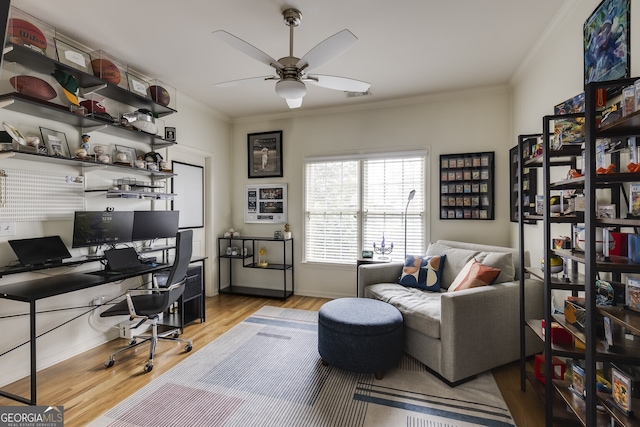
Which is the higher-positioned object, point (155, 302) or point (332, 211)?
point (332, 211)

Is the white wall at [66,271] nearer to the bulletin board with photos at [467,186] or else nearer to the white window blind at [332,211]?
the white window blind at [332,211]

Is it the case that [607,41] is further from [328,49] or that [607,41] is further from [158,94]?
[158,94]

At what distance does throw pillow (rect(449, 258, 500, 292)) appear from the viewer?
2.55 m

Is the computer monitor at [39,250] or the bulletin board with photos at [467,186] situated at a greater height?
the bulletin board with photos at [467,186]

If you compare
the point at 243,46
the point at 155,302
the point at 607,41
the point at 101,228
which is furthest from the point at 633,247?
the point at 101,228

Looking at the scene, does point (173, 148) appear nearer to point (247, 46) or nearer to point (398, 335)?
point (247, 46)

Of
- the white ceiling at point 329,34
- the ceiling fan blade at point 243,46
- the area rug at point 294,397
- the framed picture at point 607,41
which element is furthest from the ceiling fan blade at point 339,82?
the area rug at point 294,397

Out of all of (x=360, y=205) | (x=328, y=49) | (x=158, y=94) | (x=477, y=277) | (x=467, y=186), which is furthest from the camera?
(x=360, y=205)

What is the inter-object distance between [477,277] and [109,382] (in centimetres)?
299

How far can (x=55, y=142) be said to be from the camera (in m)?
2.47

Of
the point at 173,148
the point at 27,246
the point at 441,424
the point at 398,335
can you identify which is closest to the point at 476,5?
the point at 398,335

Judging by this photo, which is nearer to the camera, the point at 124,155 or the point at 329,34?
the point at 329,34

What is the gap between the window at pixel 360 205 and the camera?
4016mm

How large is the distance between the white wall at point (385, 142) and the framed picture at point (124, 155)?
5.93 feet
